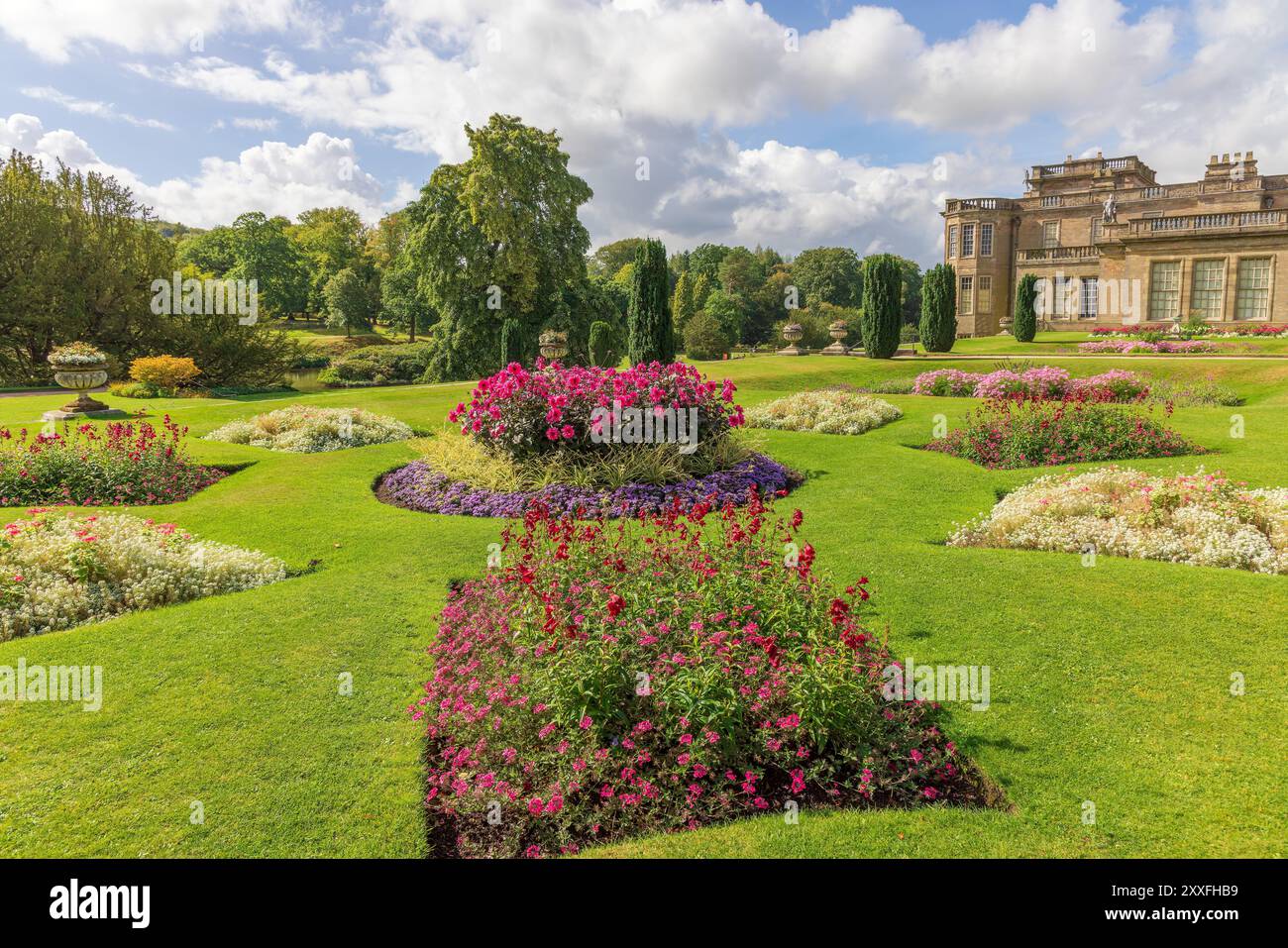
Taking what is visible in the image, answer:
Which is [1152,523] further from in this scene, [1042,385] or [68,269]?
[68,269]

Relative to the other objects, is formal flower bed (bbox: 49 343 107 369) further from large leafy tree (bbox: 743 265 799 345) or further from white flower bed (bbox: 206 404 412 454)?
large leafy tree (bbox: 743 265 799 345)

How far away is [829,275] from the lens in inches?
2675

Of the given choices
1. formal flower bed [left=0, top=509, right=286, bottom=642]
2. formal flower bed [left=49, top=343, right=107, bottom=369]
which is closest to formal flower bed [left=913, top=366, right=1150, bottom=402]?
formal flower bed [left=0, top=509, right=286, bottom=642]

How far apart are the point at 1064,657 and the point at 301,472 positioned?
34.7 feet

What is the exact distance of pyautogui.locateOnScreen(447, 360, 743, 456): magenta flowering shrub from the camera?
1008cm

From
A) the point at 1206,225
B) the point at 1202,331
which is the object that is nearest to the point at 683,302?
the point at 1206,225

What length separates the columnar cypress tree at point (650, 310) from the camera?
25.2 metres

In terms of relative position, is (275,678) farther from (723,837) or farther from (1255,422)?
(1255,422)

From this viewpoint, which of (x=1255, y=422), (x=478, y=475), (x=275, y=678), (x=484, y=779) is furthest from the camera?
(x=1255, y=422)

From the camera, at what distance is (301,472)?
451 inches

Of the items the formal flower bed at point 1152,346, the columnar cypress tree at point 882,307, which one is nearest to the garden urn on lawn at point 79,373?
the columnar cypress tree at point 882,307

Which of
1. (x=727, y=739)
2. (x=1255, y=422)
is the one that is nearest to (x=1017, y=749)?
(x=727, y=739)

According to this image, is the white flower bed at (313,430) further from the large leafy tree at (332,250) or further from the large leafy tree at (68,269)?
the large leafy tree at (332,250)

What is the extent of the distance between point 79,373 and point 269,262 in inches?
1906
